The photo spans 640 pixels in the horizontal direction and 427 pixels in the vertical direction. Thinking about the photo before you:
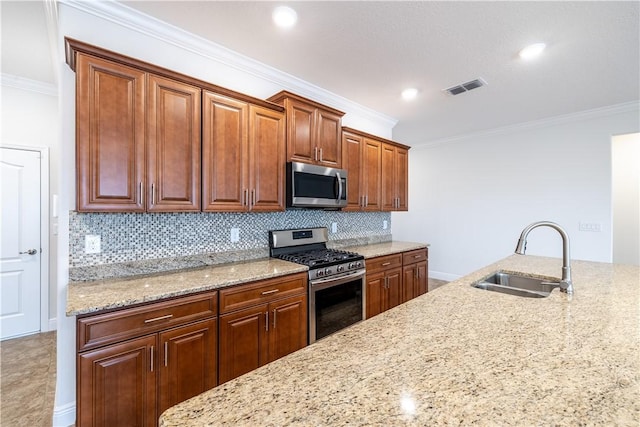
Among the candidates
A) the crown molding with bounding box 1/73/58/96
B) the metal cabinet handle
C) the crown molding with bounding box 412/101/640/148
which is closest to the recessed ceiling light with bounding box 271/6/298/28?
the metal cabinet handle

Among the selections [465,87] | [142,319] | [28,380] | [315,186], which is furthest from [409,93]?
[28,380]

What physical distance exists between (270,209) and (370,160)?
1.64m

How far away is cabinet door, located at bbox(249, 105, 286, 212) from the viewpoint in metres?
2.37

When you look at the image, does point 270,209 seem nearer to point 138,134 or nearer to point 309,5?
point 138,134

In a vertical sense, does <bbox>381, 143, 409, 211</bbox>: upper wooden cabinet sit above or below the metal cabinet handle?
above

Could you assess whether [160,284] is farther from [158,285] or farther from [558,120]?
[558,120]

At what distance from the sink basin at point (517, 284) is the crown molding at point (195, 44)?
102 inches

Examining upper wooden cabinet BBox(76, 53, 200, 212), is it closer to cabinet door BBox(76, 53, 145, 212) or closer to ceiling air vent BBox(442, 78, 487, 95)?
cabinet door BBox(76, 53, 145, 212)

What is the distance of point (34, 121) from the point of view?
10.2 feet

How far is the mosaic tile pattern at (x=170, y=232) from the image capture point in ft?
6.16

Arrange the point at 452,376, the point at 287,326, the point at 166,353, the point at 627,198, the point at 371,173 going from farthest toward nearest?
the point at 627,198 < the point at 371,173 < the point at 287,326 < the point at 166,353 < the point at 452,376

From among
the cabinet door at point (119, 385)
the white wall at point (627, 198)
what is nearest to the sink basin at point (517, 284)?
the cabinet door at point (119, 385)

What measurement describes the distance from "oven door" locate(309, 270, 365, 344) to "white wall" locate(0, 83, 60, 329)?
3.10 metres

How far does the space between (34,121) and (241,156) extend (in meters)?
2.72
